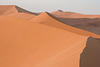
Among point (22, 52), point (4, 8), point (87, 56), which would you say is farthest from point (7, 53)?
point (4, 8)

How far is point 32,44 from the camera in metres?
5.57

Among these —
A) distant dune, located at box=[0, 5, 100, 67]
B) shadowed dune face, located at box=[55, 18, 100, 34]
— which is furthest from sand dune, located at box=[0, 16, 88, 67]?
shadowed dune face, located at box=[55, 18, 100, 34]

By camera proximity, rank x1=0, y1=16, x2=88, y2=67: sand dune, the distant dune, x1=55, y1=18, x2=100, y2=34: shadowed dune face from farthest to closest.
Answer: x1=55, y1=18, x2=100, y2=34: shadowed dune face, x1=0, y1=16, x2=88, y2=67: sand dune, the distant dune

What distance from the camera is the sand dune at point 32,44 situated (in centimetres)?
455

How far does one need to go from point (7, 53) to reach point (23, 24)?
231cm

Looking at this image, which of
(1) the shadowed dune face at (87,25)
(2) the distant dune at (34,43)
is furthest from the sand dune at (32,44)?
(1) the shadowed dune face at (87,25)

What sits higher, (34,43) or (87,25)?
(34,43)

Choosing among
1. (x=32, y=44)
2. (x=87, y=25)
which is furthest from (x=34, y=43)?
(x=87, y=25)

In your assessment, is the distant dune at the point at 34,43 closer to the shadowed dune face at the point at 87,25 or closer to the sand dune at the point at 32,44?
the sand dune at the point at 32,44

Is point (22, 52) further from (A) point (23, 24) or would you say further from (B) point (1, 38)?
(A) point (23, 24)

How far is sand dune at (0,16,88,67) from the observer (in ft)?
14.9

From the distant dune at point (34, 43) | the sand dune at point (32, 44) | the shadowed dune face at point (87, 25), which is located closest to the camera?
the distant dune at point (34, 43)

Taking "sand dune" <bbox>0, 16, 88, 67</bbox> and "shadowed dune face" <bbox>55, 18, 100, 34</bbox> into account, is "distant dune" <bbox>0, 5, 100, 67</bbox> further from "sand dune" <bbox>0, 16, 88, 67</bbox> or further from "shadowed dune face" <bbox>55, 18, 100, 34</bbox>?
"shadowed dune face" <bbox>55, 18, 100, 34</bbox>

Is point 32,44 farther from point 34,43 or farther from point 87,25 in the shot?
point 87,25
